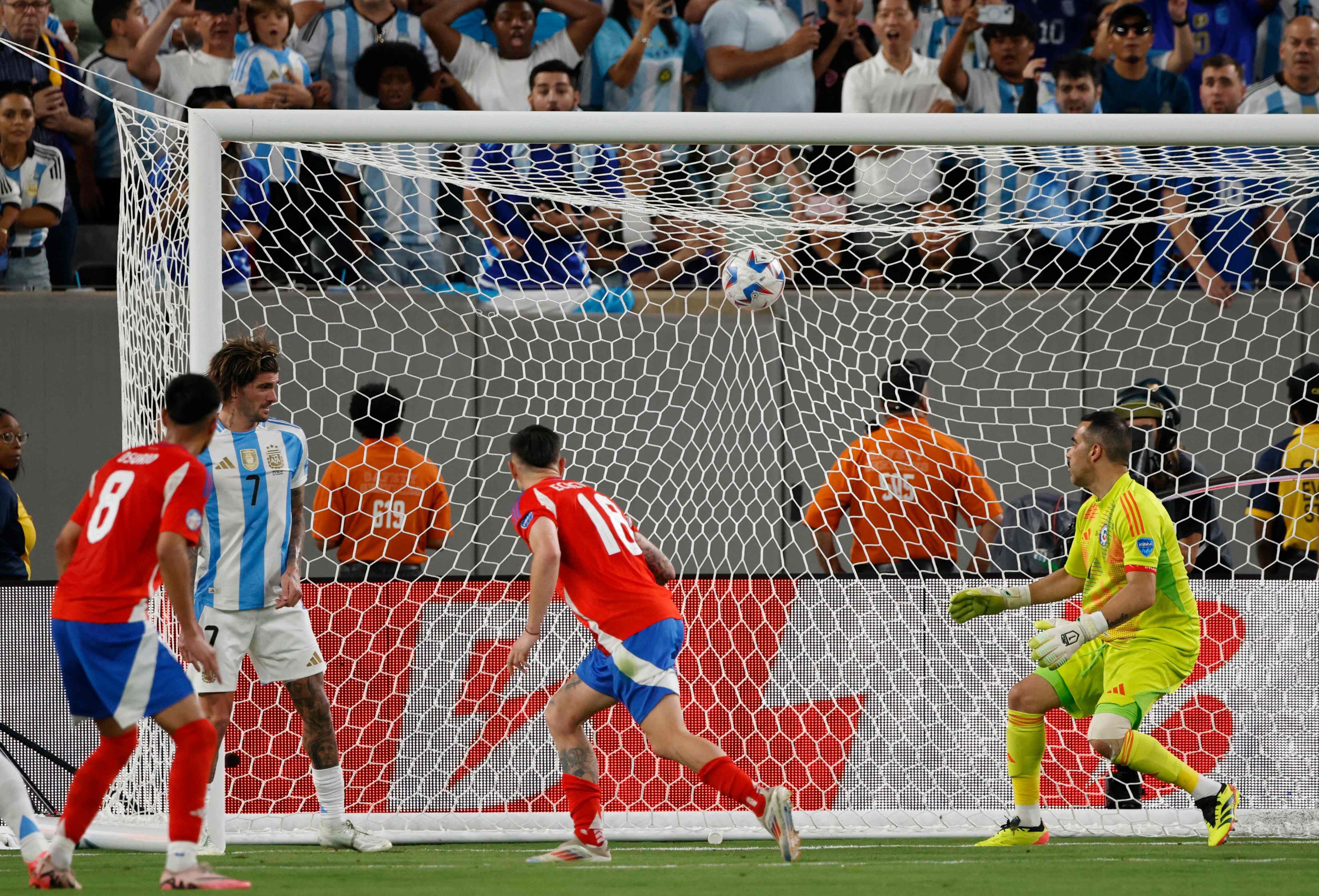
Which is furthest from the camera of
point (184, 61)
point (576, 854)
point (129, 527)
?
point (184, 61)

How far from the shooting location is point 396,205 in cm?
777

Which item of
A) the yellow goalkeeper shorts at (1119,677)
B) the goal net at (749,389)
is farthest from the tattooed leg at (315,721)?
the yellow goalkeeper shorts at (1119,677)

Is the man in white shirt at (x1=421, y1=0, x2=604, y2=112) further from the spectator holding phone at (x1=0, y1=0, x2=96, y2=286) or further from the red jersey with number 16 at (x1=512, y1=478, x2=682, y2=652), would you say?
the red jersey with number 16 at (x1=512, y1=478, x2=682, y2=652)

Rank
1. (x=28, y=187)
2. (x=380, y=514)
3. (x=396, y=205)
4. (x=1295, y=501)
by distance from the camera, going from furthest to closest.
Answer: (x=28, y=187) → (x=396, y=205) → (x=1295, y=501) → (x=380, y=514)

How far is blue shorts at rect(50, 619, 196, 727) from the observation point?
413 centimetres

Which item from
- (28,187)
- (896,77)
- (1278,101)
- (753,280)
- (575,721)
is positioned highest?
(896,77)

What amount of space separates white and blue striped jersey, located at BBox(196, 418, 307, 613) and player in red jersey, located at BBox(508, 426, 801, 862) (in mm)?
971

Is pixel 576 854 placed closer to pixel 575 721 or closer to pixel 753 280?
pixel 575 721

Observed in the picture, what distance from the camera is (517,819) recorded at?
622cm

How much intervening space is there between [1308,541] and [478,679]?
399cm

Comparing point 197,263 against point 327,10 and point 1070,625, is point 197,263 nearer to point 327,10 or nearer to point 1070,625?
point 1070,625

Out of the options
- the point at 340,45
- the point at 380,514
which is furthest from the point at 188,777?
the point at 340,45

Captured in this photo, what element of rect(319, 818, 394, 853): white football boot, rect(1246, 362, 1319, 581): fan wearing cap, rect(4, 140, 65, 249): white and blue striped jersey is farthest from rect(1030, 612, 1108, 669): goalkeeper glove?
rect(4, 140, 65, 249): white and blue striped jersey

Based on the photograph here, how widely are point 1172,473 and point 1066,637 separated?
217cm
